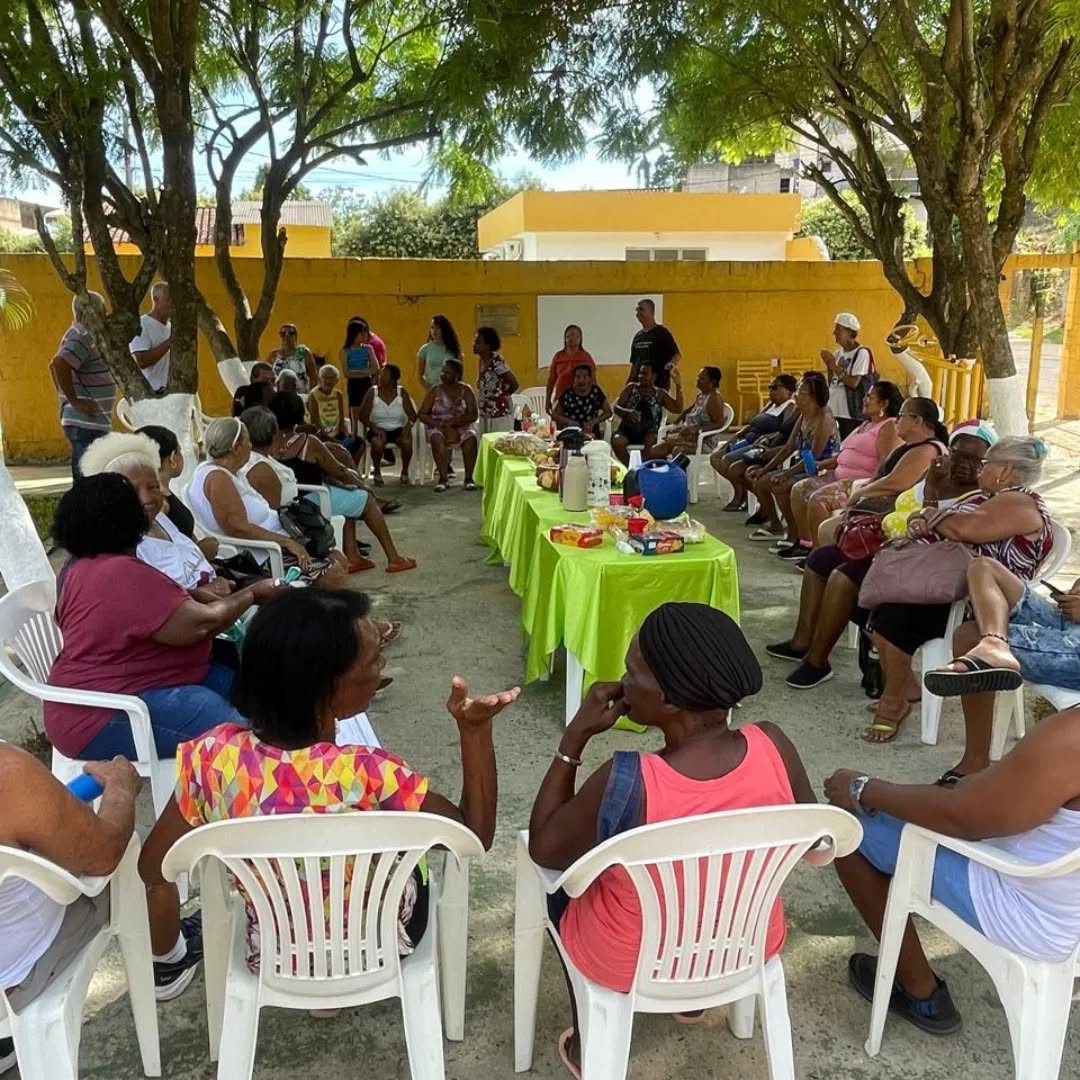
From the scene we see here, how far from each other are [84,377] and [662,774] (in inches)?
232

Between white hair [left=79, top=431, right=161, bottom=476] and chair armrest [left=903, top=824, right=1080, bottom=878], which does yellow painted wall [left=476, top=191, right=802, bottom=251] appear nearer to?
white hair [left=79, top=431, right=161, bottom=476]

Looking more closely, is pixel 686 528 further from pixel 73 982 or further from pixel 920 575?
pixel 73 982

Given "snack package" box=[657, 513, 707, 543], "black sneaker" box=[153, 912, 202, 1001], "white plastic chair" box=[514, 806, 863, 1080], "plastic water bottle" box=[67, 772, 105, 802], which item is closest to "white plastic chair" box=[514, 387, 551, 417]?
"snack package" box=[657, 513, 707, 543]

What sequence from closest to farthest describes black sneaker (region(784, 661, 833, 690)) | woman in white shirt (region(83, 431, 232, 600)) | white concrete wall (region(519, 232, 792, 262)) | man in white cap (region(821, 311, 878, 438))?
woman in white shirt (region(83, 431, 232, 600)) → black sneaker (region(784, 661, 833, 690)) → man in white cap (region(821, 311, 878, 438)) → white concrete wall (region(519, 232, 792, 262))

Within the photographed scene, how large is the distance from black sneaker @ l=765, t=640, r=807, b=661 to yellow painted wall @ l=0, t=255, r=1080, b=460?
24.1 ft

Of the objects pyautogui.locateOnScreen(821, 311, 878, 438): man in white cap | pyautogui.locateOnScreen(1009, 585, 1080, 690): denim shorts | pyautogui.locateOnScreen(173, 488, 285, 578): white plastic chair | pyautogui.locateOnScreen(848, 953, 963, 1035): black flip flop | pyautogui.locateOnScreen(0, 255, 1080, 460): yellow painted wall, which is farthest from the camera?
pyautogui.locateOnScreen(0, 255, 1080, 460): yellow painted wall

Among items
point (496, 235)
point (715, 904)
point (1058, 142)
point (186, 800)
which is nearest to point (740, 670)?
point (715, 904)

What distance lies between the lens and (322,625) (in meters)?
1.81

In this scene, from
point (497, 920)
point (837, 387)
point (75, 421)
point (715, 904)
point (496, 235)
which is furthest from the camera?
point (496, 235)

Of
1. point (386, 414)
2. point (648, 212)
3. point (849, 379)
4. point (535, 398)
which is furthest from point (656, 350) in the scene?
point (648, 212)

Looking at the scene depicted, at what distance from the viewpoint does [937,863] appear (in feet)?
6.79

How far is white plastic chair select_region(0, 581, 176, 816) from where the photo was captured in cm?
265

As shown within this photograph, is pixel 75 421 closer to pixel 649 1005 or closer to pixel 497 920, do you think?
pixel 497 920

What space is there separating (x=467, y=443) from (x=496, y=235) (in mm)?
15560
